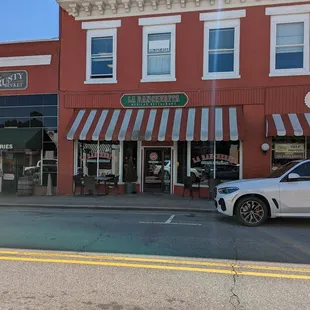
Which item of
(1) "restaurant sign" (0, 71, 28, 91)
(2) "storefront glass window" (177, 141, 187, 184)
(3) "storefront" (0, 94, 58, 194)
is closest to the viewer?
(2) "storefront glass window" (177, 141, 187, 184)

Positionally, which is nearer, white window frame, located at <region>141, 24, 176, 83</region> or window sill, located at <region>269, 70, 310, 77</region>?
window sill, located at <region>269, 70, 310, 77</region>

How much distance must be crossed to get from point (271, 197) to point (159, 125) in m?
6.46

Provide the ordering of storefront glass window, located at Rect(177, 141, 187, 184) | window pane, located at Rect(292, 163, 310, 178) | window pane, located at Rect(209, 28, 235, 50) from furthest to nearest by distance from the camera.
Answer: storefront glass window, located at Rect(177, 141, 187, 184) → window pane, located at Rect(209, 28, 235, 50) → window pane, located at Rect(292, 163, 310, 178)

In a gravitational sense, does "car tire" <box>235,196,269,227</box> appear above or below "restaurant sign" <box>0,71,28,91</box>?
below

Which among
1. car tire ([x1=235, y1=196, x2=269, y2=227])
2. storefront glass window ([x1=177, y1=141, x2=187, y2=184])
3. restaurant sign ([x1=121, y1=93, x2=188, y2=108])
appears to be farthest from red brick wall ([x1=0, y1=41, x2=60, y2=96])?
car tire ([x1=235, y1=196, x2=269, y2=227])

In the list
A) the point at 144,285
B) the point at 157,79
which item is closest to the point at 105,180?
the point at 157,79

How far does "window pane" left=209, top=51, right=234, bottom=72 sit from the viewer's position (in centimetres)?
1444

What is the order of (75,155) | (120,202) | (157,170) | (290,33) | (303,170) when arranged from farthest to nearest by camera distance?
(75,155), (157,170), (290,33), (120,202), (303,170)

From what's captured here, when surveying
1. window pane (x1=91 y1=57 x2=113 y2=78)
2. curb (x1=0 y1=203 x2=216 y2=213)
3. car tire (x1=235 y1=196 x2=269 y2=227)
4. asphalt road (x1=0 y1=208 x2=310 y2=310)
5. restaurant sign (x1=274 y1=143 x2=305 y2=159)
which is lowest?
curb (x1=0 y1=203 x2=216 y2=213)

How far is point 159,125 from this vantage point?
1397 centimetres

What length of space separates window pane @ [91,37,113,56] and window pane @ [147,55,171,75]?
1.88 meters

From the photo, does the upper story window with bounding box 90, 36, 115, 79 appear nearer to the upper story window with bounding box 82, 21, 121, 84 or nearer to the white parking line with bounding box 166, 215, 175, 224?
the upper story window with bounding box 82, 21, 121, 84

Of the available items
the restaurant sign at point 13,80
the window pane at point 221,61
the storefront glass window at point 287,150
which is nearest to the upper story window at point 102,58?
the restaurant sign at point 13,80

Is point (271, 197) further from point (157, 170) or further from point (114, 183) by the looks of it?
point (114, 183)
